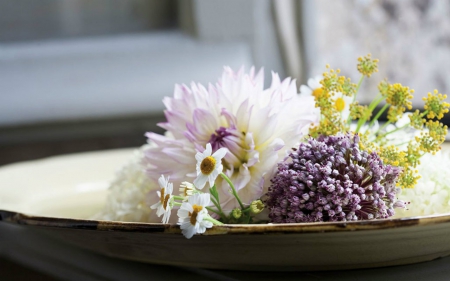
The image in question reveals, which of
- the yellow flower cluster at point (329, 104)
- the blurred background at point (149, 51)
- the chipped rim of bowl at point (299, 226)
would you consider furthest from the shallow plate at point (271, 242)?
the blurred background at point (149, 51)

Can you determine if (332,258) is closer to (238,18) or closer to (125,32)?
(238,18)

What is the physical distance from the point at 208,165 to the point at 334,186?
77mm

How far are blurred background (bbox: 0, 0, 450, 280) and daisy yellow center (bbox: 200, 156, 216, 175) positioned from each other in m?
1.00

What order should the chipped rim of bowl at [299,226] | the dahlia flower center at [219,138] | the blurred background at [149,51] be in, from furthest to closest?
the blurred background at [149,51] → the dahlia flower center at [219,138] → the chipped rim of bowl at [299,226]

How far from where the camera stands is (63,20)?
145 cm

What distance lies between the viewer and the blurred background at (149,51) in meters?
1.33

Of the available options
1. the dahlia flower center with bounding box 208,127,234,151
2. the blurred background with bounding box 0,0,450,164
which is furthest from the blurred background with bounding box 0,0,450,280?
the dahlia flower center with bounding box 208,127,234,151

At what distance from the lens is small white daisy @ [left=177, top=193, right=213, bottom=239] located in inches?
13.2

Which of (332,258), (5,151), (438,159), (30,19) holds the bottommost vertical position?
(332,258)

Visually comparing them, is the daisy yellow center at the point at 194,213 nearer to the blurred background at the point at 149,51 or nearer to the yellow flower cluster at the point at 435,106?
the yellow flower cluster at the point at 435,106

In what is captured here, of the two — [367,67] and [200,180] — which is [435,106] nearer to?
[367,67]

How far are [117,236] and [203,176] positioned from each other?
7 cm

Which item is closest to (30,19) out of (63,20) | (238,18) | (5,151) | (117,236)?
(63,20)

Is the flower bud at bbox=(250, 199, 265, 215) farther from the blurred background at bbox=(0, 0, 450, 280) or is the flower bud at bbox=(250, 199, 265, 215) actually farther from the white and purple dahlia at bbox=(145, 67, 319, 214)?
the blurred background at bbox=(0, 0, 450, 280)
